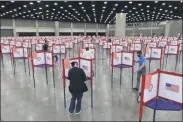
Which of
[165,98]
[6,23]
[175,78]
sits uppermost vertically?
[6,23]

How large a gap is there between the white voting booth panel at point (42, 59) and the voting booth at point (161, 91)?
565cm

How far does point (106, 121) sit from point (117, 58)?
3987 millimetres

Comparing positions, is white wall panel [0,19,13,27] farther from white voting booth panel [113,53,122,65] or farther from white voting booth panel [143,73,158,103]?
white voting booth panel [143,73,158,103]

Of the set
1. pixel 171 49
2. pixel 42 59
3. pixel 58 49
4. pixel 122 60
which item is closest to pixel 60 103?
pixel 42 59

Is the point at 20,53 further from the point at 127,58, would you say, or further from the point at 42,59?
the point at 127,58

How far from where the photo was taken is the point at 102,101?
276 inches

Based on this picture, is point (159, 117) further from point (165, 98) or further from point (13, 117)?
point (13, 117)

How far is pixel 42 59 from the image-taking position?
885cm

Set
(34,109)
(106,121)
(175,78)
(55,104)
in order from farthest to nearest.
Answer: (55,104), (34,109), (106,121), (175,78)

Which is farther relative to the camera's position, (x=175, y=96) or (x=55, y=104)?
(x=55, y=104)

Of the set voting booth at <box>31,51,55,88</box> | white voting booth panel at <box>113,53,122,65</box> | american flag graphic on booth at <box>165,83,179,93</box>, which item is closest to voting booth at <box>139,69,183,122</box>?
american flag graphic on booth at <box>165,83,179,93</box>

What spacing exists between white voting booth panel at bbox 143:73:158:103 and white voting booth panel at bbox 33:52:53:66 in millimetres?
5639

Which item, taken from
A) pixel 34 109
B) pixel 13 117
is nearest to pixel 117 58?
pixel 34 109

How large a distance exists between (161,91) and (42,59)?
6026 mm
